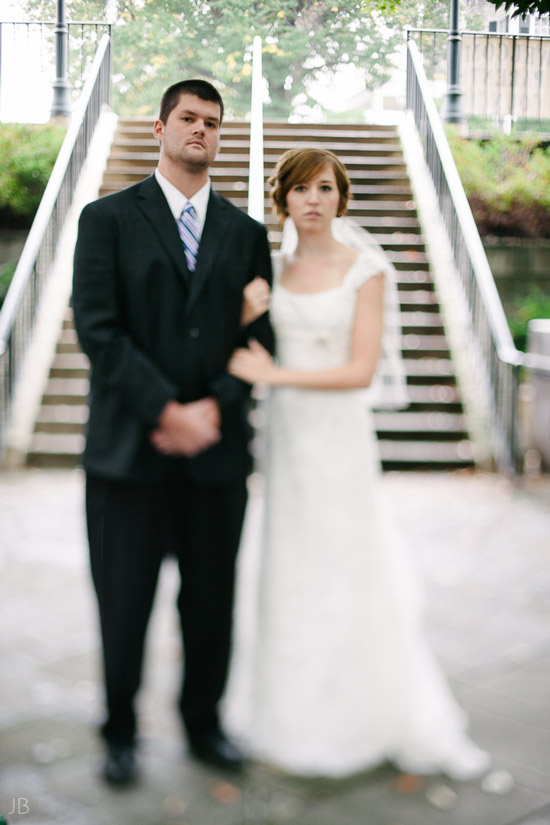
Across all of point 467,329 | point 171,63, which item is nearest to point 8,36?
point 171,63

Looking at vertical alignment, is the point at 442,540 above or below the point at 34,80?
below

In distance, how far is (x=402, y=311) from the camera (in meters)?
9.12

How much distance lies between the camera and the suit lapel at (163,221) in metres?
2.50

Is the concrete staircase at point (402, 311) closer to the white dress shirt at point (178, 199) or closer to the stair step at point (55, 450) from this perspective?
the stair step at point (55, 450)

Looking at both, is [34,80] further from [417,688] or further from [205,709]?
[417,688]

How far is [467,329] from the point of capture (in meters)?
8.69

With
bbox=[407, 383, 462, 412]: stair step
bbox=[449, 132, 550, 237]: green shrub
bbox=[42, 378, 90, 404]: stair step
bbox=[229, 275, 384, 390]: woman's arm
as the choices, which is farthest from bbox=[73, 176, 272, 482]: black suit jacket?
bbox=[449, 132, 550, 237]: green shrub

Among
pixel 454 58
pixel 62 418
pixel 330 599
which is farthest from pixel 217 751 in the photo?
pixel 62 418

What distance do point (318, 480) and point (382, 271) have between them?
2.11ft

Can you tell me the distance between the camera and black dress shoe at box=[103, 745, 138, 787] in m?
2.57

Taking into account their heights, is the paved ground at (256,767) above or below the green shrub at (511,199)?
below

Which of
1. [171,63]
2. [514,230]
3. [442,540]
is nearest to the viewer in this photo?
[171,63]

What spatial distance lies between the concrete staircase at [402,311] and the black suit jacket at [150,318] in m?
3.67

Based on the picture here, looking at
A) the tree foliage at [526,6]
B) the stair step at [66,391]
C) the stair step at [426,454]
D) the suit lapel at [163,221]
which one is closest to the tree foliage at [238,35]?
the tree foliage at [526,6]
